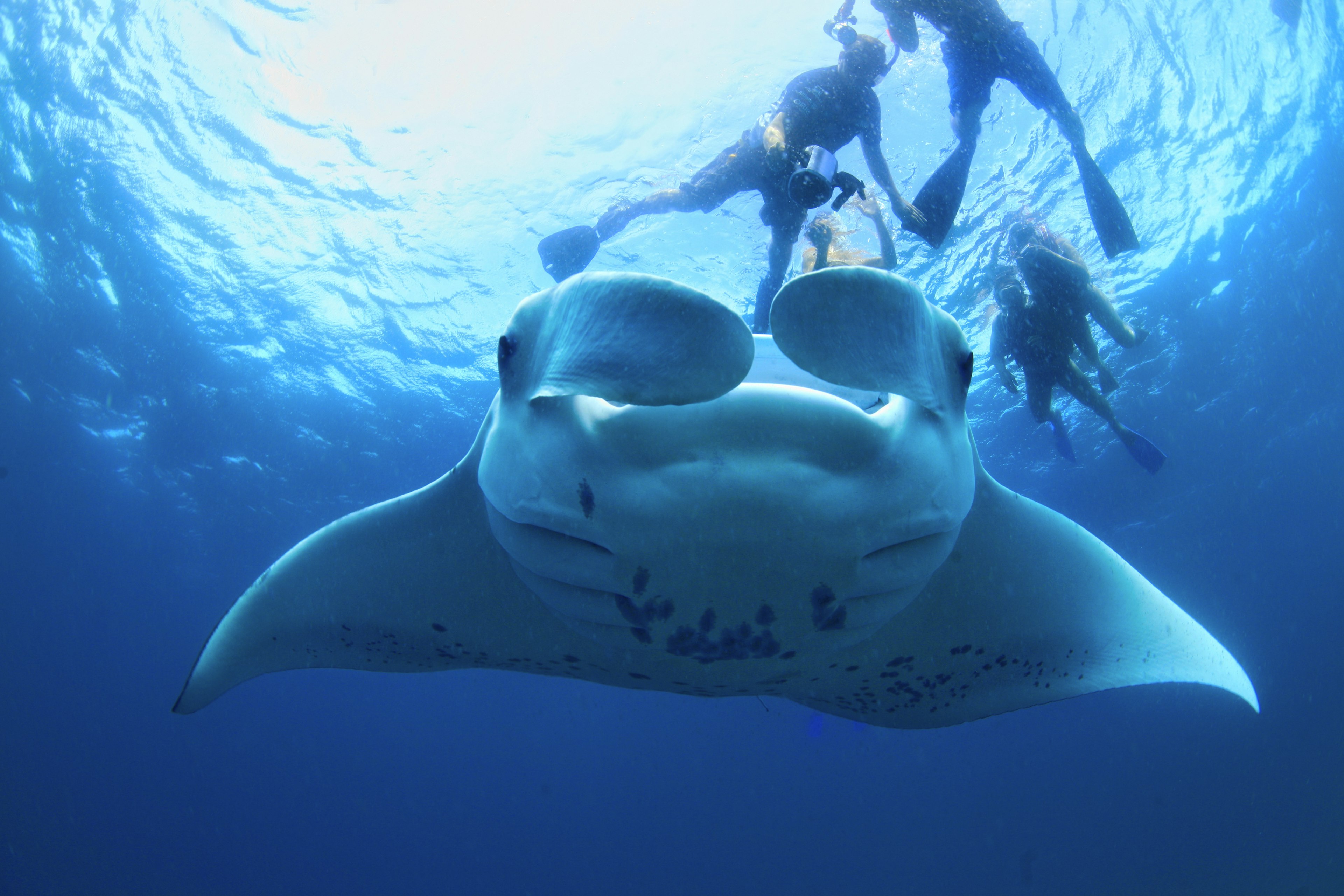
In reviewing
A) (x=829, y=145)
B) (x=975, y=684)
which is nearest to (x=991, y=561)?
(x=975, y=684)

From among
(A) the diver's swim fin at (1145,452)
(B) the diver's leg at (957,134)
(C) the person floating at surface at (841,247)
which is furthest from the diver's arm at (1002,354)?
(B) the diver's leg at (957,134)

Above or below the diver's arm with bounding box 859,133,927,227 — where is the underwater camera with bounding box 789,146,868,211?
below

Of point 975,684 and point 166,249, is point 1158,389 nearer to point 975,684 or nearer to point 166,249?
point 975,684

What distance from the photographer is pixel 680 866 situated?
59.8 meters

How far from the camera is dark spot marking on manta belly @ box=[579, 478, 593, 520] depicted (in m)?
1.25

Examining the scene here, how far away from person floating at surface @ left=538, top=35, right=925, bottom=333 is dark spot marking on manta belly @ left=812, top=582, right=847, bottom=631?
397 cm

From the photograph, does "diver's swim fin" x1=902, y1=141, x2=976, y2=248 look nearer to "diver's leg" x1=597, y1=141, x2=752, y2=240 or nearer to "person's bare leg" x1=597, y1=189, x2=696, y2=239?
"diver's leg" x1=597, y1=141, x2=752, y2=240

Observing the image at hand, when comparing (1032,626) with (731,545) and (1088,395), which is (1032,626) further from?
(1088,395)

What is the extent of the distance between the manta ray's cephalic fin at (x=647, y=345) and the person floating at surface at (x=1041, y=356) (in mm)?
8730

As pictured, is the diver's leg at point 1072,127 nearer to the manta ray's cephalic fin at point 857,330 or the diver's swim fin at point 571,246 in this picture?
the diver's swim fin at point 571,246

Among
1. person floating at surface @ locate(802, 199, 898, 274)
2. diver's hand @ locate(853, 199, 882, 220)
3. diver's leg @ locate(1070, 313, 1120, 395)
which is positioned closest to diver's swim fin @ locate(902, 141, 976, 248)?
person floating at surface @ locate(802, 199, 898, 274)

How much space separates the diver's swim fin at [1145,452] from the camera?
8.51m

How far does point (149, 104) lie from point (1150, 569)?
3325cm

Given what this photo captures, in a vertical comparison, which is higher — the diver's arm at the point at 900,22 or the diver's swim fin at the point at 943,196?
the diver's arm at the point at 900,22
